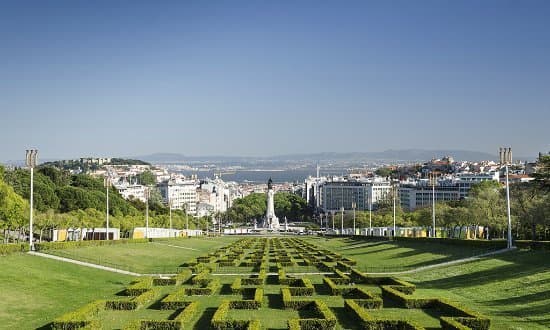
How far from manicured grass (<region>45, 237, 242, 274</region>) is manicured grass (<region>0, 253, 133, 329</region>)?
467cm

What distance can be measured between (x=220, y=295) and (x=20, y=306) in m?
10.2

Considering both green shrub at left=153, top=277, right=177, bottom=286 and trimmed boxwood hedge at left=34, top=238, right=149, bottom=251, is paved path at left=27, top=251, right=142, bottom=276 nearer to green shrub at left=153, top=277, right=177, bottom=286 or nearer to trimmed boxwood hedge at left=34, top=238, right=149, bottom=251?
trimmed boxwood hedge at left=34, top=238, right=149, bottom=251

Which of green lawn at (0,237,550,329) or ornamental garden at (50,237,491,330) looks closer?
ornamental garden at (50,237,491,330)

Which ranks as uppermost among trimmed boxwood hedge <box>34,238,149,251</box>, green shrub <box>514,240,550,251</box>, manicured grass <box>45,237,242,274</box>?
green shrub <box>514,240,550,251</box>

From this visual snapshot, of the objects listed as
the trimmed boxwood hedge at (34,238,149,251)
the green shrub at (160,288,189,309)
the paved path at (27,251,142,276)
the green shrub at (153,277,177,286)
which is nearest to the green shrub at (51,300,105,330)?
the green shrub at (160,288,189,309)

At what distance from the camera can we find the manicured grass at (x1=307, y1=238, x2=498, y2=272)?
48562 millimetres

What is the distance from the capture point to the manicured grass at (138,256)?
47.6m

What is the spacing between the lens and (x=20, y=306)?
1145 inches

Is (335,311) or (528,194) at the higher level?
(528,194)

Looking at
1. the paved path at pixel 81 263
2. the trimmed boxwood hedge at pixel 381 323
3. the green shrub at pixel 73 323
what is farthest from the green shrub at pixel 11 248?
the trimmed boxwood hedge at pixel 381 323

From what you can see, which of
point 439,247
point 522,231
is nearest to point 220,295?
point 439,247

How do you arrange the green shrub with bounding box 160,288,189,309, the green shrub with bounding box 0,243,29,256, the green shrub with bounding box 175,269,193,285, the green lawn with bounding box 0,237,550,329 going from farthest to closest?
the green shrub with bounding box 0,243,29,256, the green shrub with bounding box 175,269,193,285, the green shrub with bounding box 160,288,189,309, the green lawn with bounding box 0,237,550,329

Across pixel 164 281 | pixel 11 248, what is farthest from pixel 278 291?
pixel 11 248

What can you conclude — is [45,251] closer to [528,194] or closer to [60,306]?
[60,306]
